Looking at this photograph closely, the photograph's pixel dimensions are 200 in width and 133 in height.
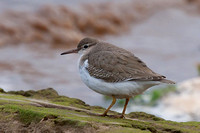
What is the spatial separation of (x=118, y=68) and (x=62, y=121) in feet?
5.72

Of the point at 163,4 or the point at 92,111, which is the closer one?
the point at 92,111

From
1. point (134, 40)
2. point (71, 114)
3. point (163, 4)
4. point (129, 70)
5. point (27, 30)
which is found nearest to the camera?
point (71, 114)

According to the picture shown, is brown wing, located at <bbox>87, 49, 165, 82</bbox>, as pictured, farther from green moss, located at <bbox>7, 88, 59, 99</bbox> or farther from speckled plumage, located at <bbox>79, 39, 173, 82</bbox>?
green moss, located at <bbox>7, 88, 59, 99</bbox>

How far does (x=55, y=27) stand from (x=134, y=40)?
4918mm

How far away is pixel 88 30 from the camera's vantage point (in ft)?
75.4

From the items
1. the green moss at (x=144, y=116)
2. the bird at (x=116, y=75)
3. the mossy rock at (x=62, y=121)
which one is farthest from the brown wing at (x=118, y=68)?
the green moss at (x=144, y=116)

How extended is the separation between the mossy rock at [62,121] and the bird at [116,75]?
1.68 feet

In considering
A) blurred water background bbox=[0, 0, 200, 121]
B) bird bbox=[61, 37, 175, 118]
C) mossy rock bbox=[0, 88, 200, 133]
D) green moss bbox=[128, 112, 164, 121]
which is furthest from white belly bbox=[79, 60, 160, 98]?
blurred water background bbox=[0, 0, 200, 121]

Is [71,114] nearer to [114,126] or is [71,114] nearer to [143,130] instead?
[114,126]

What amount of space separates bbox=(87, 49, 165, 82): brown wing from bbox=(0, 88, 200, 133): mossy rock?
2.53ft

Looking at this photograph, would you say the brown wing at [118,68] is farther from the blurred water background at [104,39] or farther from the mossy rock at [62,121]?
the blurred water background at [104,39]

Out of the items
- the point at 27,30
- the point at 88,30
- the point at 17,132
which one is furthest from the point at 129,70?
the point at 88,30

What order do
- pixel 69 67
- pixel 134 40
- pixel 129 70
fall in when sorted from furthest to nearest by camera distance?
1. pixel 134 40
2. pixel 69 67
3. pixel 129 70

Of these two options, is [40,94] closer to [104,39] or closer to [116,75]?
[116,75]
